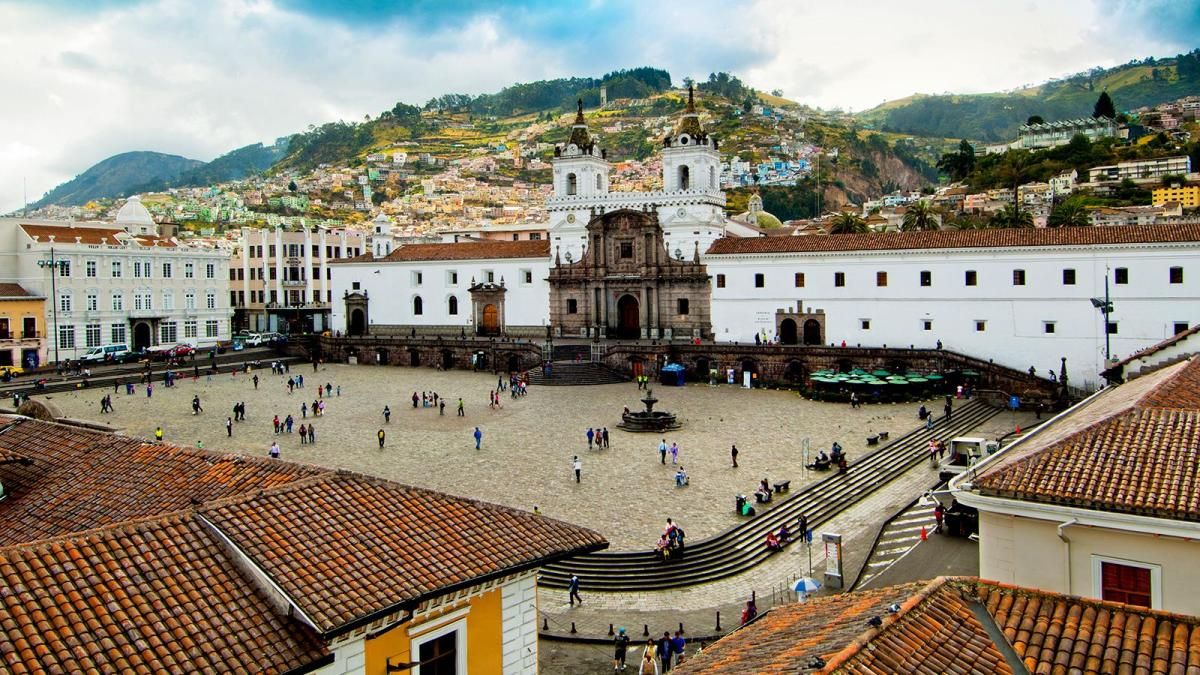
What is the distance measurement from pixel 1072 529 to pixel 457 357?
153 ft

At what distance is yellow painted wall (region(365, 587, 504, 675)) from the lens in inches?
345

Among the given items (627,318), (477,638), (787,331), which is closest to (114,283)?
(627,318)

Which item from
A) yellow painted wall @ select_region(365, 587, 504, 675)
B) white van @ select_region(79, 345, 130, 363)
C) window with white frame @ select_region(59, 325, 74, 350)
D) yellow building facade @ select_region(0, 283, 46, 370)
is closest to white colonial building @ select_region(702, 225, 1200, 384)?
yellow painted wall @ select_region(365, 587, 504, 675)

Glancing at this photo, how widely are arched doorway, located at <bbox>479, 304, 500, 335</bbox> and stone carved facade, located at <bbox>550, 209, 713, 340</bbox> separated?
4.15m

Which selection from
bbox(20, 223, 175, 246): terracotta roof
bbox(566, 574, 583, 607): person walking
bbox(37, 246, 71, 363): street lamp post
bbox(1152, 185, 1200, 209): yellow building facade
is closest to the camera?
bbox(566, 574, 583, 607): person walking

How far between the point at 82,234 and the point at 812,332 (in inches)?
1770

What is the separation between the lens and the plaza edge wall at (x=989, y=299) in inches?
1548

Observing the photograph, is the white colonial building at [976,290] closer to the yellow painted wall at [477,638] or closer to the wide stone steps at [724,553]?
the wide stone steps at [724,553]

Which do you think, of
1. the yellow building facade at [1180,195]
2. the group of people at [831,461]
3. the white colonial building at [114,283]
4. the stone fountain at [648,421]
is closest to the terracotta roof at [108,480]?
the group of people at [831,461]

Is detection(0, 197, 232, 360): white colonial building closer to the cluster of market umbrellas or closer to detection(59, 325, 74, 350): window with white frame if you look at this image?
detection(59, 325, 74, 350): window with white frame

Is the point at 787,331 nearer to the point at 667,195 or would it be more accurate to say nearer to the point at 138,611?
the point at 667,195

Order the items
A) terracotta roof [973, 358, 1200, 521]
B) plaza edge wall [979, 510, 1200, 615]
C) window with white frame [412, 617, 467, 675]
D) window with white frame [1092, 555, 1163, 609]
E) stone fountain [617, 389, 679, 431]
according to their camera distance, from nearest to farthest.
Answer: window with white frame [412, 617, 467, 675] → plaza edge wall [979, 510, 1200, 615] → window with white frame [1092, 555, 1163, 609] → terracotta roof [973, 358, 1200, 521] → stone fountain [617, 389, 679, 431]

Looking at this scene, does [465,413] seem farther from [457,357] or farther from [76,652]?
[76,652]

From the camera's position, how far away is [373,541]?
370 inches
